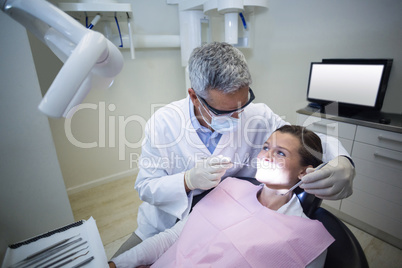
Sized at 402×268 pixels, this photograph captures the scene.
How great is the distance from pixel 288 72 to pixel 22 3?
8.25ft

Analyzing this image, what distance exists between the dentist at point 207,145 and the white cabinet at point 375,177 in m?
0.78

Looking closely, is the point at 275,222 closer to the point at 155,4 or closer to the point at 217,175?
the point at 217,175

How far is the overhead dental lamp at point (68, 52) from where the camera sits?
0.39m

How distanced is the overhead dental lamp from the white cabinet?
1.92 m

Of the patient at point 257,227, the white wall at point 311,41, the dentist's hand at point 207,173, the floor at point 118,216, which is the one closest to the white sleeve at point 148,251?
the patient at point 257,227

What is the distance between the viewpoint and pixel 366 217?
74.7 inches

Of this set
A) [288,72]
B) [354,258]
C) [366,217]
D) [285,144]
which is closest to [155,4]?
[288,72]

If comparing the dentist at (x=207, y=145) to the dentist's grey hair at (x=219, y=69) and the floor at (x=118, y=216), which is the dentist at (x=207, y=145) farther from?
the floor at (x=118, y=216)

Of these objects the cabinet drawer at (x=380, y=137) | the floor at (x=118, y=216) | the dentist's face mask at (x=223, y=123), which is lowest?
the floor at (x=118, y=216)

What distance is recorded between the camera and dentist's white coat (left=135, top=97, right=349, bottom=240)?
1.11m

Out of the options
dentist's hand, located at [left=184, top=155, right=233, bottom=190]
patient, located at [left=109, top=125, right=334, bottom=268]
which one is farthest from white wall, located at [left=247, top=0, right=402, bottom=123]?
dentist's hand, located at [left=184, top=155, right=233, bottom=190]

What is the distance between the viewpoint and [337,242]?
0.88 m

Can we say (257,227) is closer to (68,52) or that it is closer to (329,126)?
(68,52)

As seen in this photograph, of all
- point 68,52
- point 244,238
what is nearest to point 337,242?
point 244,238
